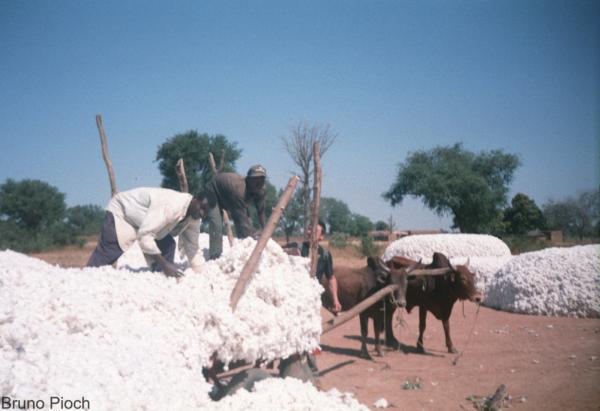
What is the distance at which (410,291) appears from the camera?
26.0ft

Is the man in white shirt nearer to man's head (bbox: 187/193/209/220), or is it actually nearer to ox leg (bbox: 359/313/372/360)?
man's head (bbox: 187/193/209/220)

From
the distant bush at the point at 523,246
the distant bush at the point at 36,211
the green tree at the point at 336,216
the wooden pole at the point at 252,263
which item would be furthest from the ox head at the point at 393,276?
the green tree at the point at 336,216

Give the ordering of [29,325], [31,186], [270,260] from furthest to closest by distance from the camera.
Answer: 1. [31,186]
2. [270,260]
3. [29,325]

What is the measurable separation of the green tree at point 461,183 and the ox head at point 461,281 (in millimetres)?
19267

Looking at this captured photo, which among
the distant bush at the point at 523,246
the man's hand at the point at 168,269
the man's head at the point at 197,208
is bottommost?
the man's hand at the point at 168,269

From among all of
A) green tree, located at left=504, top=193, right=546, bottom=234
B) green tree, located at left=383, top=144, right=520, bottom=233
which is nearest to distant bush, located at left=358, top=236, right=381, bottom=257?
green tree, located at left=383, top=144, right=520, bottom=233

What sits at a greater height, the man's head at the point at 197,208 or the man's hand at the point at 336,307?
the man's head at the point at 197,208

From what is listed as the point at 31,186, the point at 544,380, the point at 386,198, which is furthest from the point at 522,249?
the point at 31,186

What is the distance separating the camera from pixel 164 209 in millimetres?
3783

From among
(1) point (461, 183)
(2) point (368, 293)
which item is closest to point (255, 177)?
(2) point (368, 293)

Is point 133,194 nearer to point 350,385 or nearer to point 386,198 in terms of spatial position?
point 350,385

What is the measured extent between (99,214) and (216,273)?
229ft

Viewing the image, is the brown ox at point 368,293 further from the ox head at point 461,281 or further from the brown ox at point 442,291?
the ox head at point 461,281

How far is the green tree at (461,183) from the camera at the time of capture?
25.9 meters
